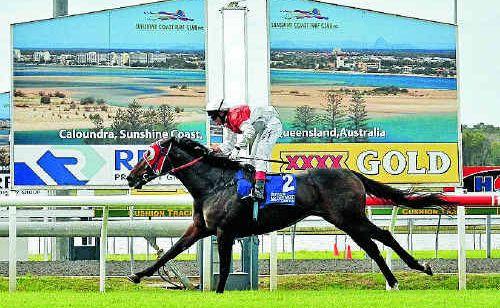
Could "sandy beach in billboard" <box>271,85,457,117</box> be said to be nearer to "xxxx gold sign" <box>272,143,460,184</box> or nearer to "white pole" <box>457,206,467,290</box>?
"xxxx gold sign" <box>272,143,460,184</box>

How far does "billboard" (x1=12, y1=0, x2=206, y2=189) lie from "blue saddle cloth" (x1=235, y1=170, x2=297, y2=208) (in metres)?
3.66

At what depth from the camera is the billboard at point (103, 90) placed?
1325 cm

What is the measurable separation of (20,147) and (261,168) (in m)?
4.53

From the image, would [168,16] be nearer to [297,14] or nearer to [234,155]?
[297,14]

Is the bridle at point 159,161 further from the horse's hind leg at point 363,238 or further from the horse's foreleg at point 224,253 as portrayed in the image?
the horse's hind leg at point 363,238

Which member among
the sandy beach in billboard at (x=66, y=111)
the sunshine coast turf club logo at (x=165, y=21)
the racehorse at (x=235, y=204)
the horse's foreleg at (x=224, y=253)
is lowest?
the horse's foreleg at (x=224, y=253)

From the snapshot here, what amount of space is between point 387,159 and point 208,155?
13.5 feet

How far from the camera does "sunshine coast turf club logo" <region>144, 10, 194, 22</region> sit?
43.8 ft

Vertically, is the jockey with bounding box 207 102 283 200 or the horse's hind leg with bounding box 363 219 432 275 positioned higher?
the jockey with bounding box 207 102 283 200

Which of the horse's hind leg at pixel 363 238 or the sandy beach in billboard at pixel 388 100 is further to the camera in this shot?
the sandy beach in billboard at pixel 388 100

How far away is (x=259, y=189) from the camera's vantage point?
9.54 metres

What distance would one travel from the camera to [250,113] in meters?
9.83

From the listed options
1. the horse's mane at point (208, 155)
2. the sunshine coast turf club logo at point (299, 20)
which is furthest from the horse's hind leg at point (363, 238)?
the sunshine coast turf club logo at point (299, 20)

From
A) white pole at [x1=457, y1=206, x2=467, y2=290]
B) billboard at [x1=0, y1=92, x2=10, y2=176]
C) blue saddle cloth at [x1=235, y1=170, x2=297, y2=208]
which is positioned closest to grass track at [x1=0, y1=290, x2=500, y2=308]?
blue saddle cloth at [x1=235, y1=170, x2=297, y2=208]
